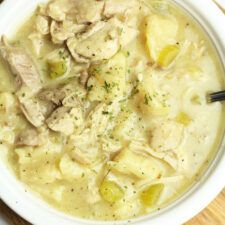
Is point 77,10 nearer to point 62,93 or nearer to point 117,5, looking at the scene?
point 117,5

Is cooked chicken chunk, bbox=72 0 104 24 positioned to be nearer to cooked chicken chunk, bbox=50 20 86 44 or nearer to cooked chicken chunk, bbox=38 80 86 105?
cooked chicken chunk, bbox=50 20 86 44

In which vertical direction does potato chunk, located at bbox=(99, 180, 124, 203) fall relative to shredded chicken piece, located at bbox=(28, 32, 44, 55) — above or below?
below

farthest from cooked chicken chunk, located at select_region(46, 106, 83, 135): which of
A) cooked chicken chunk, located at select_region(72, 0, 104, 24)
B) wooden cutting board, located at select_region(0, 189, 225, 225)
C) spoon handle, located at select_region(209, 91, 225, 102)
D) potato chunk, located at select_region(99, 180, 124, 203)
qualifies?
wooden cutting board, located at select_region(0, 189, 225, 225)

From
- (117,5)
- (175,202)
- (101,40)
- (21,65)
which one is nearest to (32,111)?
(21,65)

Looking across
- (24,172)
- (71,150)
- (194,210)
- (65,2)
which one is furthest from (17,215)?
(65,2)

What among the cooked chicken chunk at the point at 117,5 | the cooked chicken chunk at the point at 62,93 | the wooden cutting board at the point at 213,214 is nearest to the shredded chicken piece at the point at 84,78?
the cooked chicken chunk at the point at 62,93

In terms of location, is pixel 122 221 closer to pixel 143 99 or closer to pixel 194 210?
pixel 194 210
